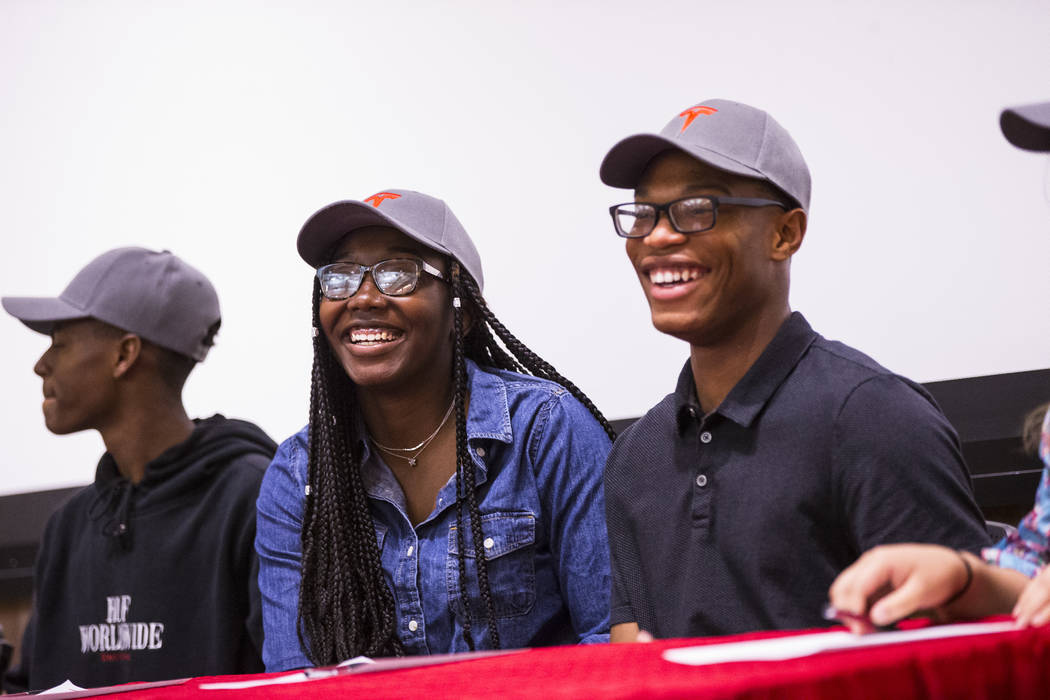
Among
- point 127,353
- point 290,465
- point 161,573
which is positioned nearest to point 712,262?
point 290,465

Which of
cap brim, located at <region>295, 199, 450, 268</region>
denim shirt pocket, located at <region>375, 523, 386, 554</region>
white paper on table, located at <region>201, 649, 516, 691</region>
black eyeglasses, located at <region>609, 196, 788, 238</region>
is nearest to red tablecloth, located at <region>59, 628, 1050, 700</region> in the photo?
white paper on table, located at <region>201, 649, 516, 691</region>

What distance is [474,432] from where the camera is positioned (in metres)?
1.94

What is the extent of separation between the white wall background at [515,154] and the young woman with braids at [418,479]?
60cm

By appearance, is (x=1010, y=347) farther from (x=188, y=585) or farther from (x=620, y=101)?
(x=188, y=585)

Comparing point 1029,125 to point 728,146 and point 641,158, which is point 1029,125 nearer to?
point 728,146

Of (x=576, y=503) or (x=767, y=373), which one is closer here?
(x=767, y=373)

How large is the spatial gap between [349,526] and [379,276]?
0.45 m

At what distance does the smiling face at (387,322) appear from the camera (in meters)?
1.97

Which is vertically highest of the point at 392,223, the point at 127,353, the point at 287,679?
the point at 392,223

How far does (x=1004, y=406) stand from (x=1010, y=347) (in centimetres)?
12

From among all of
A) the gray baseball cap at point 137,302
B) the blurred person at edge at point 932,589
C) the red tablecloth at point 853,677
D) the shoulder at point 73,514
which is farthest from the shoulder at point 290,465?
the blurred person at edge at point 932,589

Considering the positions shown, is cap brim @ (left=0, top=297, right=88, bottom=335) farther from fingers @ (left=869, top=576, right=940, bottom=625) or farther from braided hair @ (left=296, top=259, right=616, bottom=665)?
fingers @ (left=869, top=576, right=940, bottom=625)

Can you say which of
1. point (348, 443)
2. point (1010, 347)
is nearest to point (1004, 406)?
point (1010, 347)

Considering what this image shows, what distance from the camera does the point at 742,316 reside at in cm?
149
